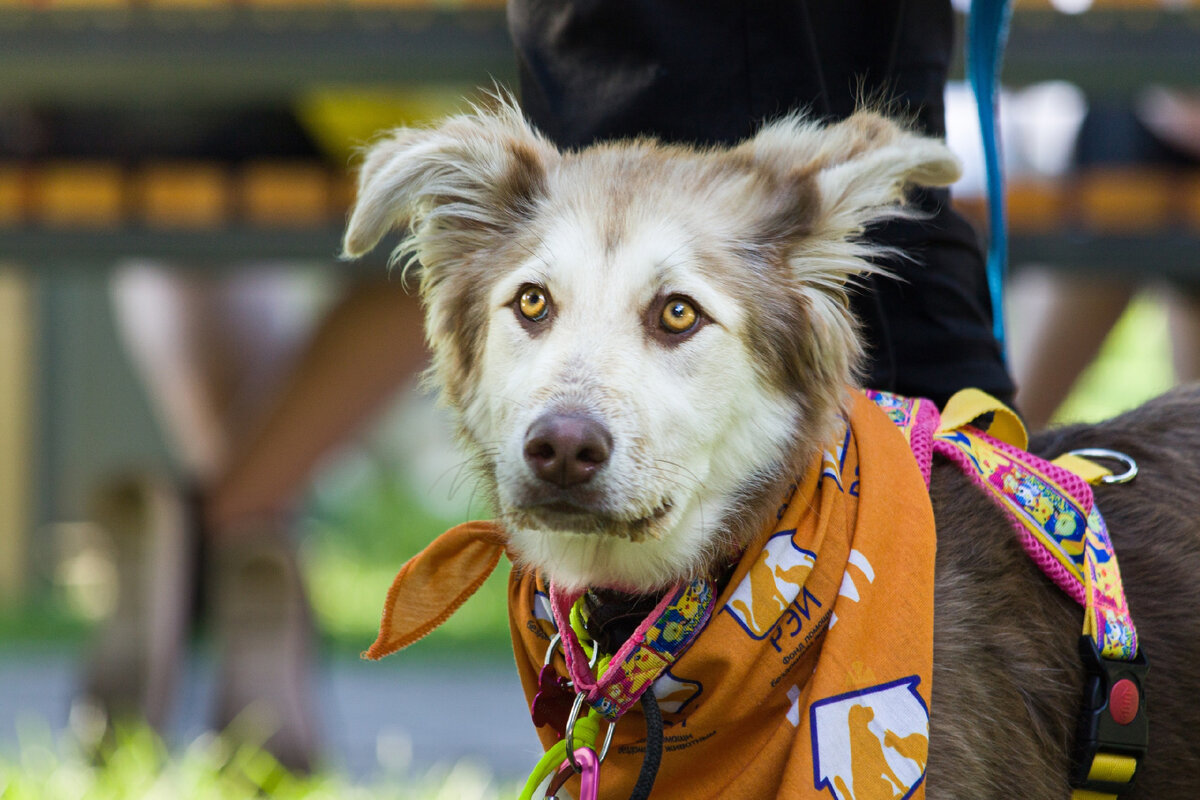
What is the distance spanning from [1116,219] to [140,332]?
3635mm

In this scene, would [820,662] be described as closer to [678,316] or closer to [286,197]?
[678,316]

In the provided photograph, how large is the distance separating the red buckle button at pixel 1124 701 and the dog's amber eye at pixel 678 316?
89 centimetres

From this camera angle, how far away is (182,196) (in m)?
4.17

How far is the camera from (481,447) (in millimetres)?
2139

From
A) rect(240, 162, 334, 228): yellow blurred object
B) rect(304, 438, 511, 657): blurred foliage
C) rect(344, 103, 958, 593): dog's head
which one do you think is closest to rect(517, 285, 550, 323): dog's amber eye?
rect(344, 103, 958, 593): dog's head

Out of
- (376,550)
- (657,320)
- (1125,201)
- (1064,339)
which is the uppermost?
(657,320)

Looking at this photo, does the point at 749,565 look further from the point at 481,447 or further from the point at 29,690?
the point at 29,690

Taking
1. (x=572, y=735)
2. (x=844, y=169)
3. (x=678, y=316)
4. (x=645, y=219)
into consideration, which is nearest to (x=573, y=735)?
(x=572, y=735)

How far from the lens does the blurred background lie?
370cm

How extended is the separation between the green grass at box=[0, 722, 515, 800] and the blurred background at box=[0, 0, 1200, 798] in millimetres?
13

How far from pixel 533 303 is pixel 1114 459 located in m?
1.13

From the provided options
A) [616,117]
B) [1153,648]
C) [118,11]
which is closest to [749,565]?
[1153,648]

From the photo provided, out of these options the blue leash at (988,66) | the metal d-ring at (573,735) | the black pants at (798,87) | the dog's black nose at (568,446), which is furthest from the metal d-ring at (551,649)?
the blue leash at (988,66)

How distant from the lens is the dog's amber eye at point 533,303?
2.03 metres
